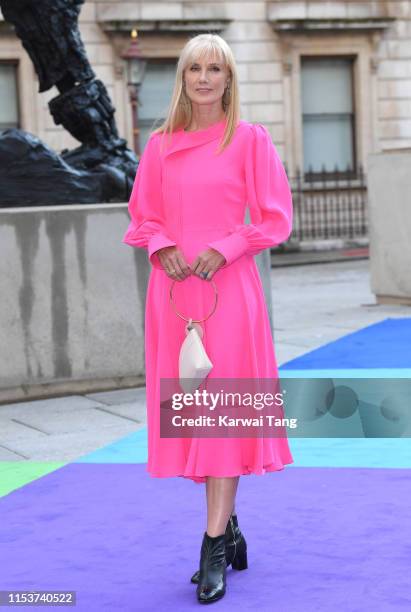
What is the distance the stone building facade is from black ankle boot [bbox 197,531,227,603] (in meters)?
19.9

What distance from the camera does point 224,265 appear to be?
4.33 metres

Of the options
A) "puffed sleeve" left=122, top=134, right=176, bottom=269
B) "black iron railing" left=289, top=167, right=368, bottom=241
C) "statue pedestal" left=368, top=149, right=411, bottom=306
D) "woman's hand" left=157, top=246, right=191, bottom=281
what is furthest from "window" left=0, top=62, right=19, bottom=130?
"woman's hand" left=157, top=246, right=191, bottom=281

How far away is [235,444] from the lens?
4.38m

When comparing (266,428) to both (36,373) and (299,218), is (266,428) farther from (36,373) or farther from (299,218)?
(299,218)

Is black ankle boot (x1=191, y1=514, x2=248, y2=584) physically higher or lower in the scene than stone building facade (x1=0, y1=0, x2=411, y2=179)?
lower

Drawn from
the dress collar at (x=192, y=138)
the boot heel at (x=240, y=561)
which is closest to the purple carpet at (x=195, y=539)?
the boot heel at (x=240, y=561)

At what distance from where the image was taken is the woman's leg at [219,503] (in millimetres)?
4363

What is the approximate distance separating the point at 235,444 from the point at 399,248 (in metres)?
8.46

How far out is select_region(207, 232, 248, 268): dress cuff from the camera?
170 inches

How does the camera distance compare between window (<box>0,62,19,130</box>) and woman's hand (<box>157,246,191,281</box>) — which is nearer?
woman's hand (<box>157,246,191,281</box>)

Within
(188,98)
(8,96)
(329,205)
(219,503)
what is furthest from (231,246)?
(329,205)

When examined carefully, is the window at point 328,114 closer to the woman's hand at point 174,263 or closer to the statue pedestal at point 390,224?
the statue pedestal at point 390,224

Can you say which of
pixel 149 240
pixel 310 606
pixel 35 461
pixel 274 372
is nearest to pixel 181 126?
pixel 149 240

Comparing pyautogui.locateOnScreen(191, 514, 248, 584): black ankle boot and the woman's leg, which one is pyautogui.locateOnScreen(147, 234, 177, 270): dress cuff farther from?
pyautogui.locateOnScreen(191, 514, 248, 584): black ankle boot
